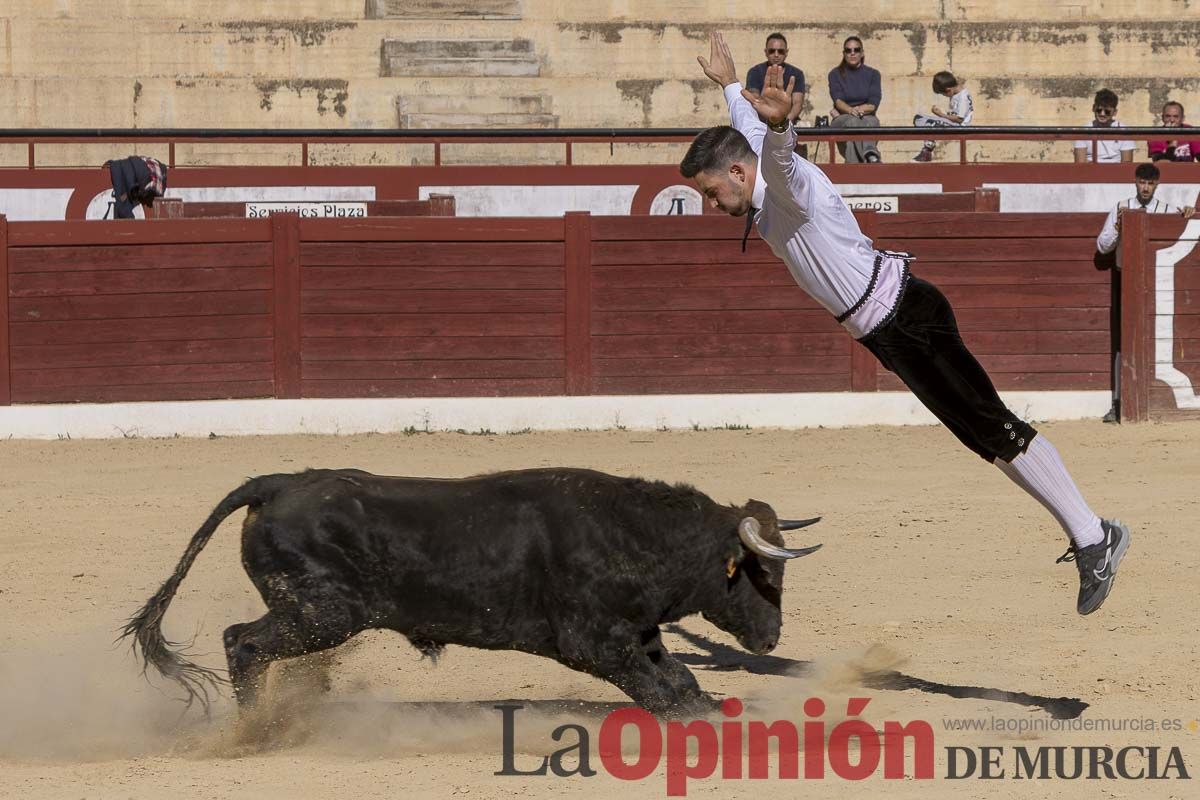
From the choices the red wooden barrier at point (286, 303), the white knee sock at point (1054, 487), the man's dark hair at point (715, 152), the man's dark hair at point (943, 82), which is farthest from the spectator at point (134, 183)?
the white knee sock at point (1054, 487)

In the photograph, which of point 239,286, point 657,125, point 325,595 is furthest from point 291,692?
point 657,125

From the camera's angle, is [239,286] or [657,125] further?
[657,125]

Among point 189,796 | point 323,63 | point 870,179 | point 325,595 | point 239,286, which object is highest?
point 323,63

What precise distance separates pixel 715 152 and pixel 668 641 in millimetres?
1818

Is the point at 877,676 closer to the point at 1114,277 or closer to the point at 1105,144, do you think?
the point at 1114,277

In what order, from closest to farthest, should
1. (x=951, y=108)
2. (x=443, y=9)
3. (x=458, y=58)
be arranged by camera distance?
(x=951, y=108) < (x=458, y=58) < (x=443, y=9)

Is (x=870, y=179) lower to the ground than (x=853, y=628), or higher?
higher

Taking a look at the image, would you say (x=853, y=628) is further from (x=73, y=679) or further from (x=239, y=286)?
(x=239, y=286)

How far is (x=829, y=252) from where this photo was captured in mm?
4129

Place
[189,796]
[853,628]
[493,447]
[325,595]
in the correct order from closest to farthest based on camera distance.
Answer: [189,796] < [325,595] < [853,628] < [493,447]

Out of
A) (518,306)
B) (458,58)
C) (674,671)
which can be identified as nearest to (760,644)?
(674,671)

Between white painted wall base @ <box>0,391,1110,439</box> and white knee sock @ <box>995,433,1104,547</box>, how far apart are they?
5.12 meters

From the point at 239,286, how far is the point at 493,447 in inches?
72.9

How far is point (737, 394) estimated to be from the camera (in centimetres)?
959
